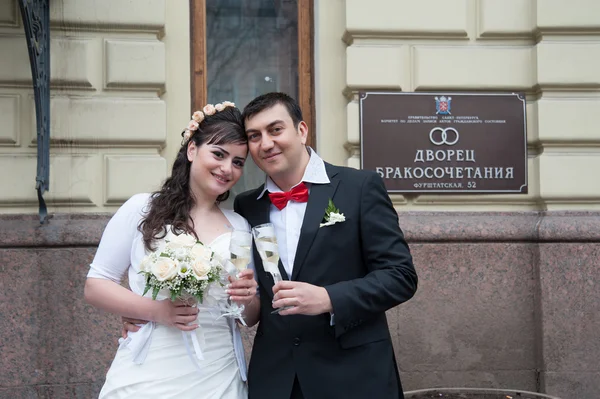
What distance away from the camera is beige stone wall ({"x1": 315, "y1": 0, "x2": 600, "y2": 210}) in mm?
6270

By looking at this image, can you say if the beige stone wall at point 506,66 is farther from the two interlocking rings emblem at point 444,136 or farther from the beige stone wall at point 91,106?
the beige stone wall at point 91,106

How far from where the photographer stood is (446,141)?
6.36m

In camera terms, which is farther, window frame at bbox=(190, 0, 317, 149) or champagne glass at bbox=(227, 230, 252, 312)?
window frame at bbox=(190, 0, 317, 149)

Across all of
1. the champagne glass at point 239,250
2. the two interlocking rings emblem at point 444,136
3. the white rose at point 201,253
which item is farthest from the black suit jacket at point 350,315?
the two interlocking rings emblem at point 444,136

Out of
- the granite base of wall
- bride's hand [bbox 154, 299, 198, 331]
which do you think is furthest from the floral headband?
the granite base of wall

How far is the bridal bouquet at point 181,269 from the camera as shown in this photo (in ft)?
9.09

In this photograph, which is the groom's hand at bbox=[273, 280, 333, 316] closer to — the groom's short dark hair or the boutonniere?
the boutonniere

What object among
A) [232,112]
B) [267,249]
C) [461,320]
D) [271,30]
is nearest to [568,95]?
[461,320]

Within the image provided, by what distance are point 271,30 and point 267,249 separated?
4.34 metres

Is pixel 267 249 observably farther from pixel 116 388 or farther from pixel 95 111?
pixel 95 111

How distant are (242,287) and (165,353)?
19.6 inches

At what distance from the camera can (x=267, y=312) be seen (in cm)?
323

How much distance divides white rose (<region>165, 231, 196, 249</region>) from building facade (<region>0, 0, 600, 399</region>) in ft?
10.4

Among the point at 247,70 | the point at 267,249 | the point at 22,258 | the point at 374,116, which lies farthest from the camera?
the point at 247,70
